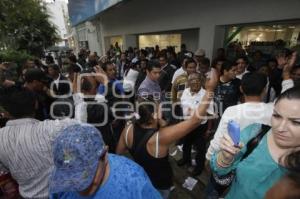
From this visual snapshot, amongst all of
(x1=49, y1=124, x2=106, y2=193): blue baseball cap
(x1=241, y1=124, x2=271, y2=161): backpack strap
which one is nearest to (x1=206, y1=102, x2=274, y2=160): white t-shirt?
(x1=241, y1=124, x2=271, y2=161): backpack strap

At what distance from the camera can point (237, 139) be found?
1.18 metres

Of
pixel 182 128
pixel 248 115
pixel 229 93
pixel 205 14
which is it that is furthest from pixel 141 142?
pixel 205 14

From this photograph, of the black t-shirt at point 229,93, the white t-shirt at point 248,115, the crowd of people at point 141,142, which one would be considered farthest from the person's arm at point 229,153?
the black t-shirt at point 229,93

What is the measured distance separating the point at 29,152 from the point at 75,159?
949 mm

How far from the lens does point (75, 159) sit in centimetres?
99

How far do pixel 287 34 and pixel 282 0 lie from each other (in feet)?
5.45

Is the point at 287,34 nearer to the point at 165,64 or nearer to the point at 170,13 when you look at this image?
the point at 165,64

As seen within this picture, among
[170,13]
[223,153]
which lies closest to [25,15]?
[170,13]

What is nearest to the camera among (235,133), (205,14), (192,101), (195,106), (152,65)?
(235,133)

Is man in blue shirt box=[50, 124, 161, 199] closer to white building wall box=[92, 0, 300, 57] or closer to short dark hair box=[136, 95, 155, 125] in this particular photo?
short dark hair box=[136, 95, 155, 125]

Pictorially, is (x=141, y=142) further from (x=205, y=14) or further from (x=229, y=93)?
(x=205, y=14)

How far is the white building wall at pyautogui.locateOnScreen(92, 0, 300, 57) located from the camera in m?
4.70

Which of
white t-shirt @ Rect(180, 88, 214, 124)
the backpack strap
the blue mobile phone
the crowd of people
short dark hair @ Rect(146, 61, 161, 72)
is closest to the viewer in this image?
the crowd of people

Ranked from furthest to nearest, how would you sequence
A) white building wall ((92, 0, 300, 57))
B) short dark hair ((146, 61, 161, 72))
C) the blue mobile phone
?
white building wall ((92, 0, 300, 57)), short dark hair ((146, 61, 161, 72)), the blue mobile phone
